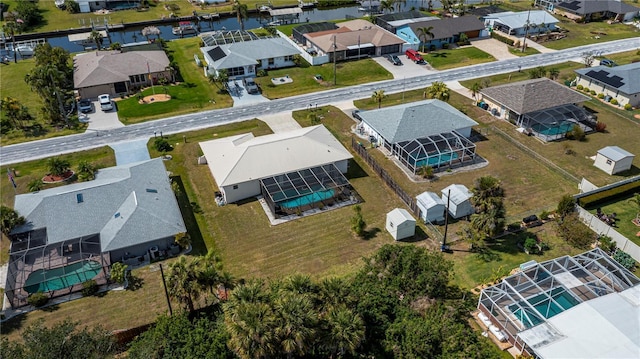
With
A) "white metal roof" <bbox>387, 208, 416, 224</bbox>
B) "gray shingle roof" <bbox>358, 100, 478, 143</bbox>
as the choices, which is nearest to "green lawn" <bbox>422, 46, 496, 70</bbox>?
"gray shingle roof" <bbox>358, 100, 478, 143</bbox>

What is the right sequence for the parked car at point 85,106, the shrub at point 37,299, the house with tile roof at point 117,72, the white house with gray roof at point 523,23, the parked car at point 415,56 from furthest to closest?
the white house with gray roof at point 523,23 → the parked car at point 415,56 → the house with tile roof at point 117,72 → the parked car at point 85,106 → the shrub at point 37,299

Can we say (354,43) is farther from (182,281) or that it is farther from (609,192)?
(182,281)

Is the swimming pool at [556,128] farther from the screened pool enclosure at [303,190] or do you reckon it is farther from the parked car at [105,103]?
the parked car at [105,103]

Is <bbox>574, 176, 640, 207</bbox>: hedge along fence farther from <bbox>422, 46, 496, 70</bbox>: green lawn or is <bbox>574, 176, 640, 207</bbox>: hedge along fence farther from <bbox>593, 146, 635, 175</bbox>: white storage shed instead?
<bbox>422, 46, 496, 70</bbox>: green lawn

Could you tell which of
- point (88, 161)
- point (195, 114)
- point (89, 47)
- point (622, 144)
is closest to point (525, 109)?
point (622, 144)

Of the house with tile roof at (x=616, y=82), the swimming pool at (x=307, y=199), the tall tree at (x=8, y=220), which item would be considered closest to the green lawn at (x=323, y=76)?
the swimming pool at (x=307, y=199)

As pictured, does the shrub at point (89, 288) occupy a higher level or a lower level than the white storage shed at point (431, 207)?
lower

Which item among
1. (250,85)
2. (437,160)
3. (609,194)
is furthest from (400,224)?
(250,85)
